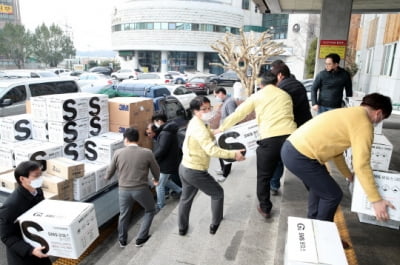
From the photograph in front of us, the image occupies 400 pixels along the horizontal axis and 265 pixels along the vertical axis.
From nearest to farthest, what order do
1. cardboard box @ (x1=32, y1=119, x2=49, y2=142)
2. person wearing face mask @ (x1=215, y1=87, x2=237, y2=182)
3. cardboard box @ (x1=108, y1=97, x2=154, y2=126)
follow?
cardboard box @ (x1=32, y1=119, x2=49, y2=142) < cardboard box @ (x1=108, y1=97, x2=154, y2=126) < person wearing face mask @ (x1=215, y1=87, x2=237, y2=182)

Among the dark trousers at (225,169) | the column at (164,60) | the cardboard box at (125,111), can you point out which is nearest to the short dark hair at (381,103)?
the dark trousers at (225,169)

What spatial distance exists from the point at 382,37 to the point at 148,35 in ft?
130

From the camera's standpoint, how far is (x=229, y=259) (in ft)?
11.0

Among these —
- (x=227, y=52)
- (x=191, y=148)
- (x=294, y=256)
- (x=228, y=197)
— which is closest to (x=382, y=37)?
(x=227, y=52)

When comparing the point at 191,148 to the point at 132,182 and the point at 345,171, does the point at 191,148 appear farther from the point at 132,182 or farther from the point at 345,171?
the point at 345,171

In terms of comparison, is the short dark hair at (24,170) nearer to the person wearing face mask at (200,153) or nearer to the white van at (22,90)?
the person wearing face mask at (200,153)

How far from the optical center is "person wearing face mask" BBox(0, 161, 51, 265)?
8.45 ft

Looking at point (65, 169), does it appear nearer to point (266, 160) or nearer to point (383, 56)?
point (266, 160)

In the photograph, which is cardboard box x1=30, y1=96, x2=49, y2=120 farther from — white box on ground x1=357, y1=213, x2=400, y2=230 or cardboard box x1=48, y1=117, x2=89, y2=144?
white box on ground x1=357, y1=213, x2=400, y2=230

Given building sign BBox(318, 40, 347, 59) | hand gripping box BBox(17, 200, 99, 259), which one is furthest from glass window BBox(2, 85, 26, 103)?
building sign BBox(318, 40, 347, 59)

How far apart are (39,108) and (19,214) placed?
113 inches

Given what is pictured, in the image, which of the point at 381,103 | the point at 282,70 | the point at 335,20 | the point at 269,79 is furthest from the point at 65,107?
the point at 335,20

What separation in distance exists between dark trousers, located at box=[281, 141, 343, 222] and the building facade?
37.0 ft

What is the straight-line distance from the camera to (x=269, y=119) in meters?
3.34
